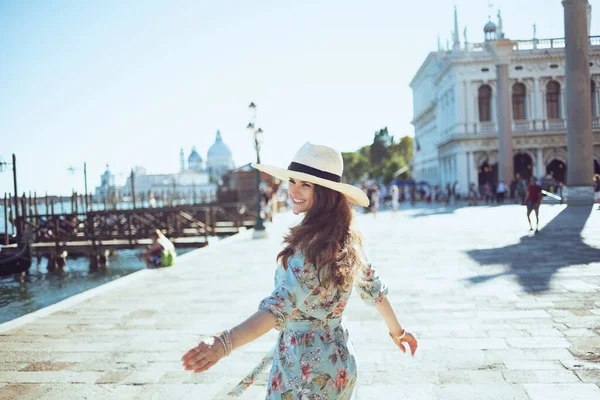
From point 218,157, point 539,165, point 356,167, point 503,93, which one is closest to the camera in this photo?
point 503,93

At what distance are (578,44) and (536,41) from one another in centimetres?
2429

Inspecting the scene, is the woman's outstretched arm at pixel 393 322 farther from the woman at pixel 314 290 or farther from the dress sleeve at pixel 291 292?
the dress sleeve at pixel 291 292

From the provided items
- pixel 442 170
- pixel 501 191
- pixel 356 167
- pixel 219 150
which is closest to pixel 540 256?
pixel 501 191

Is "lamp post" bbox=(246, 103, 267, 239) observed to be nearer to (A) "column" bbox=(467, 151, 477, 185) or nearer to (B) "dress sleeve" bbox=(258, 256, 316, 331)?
(B) "dress sleeve" bbox=(258, 256, 316, 331)

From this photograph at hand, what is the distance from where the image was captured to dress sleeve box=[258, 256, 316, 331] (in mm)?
2342

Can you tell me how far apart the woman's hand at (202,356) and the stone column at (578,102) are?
72.0 feet

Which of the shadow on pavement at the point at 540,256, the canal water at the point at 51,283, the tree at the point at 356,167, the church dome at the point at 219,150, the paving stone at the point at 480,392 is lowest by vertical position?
the canal water at the point at 51,283

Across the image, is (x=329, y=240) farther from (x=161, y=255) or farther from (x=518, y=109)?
(x=518, y=109)

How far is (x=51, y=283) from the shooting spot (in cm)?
1570

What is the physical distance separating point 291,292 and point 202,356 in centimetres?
43

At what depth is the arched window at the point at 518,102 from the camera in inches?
1703

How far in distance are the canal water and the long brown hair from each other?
838 centimetres

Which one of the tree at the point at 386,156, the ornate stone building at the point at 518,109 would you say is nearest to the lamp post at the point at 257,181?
the ornate stone building at the point at 518,109

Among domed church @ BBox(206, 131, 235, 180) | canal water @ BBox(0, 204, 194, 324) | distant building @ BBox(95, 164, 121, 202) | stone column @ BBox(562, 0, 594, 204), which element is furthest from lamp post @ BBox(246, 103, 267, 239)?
domed church @ BBox(206, 131, 235, 180)
